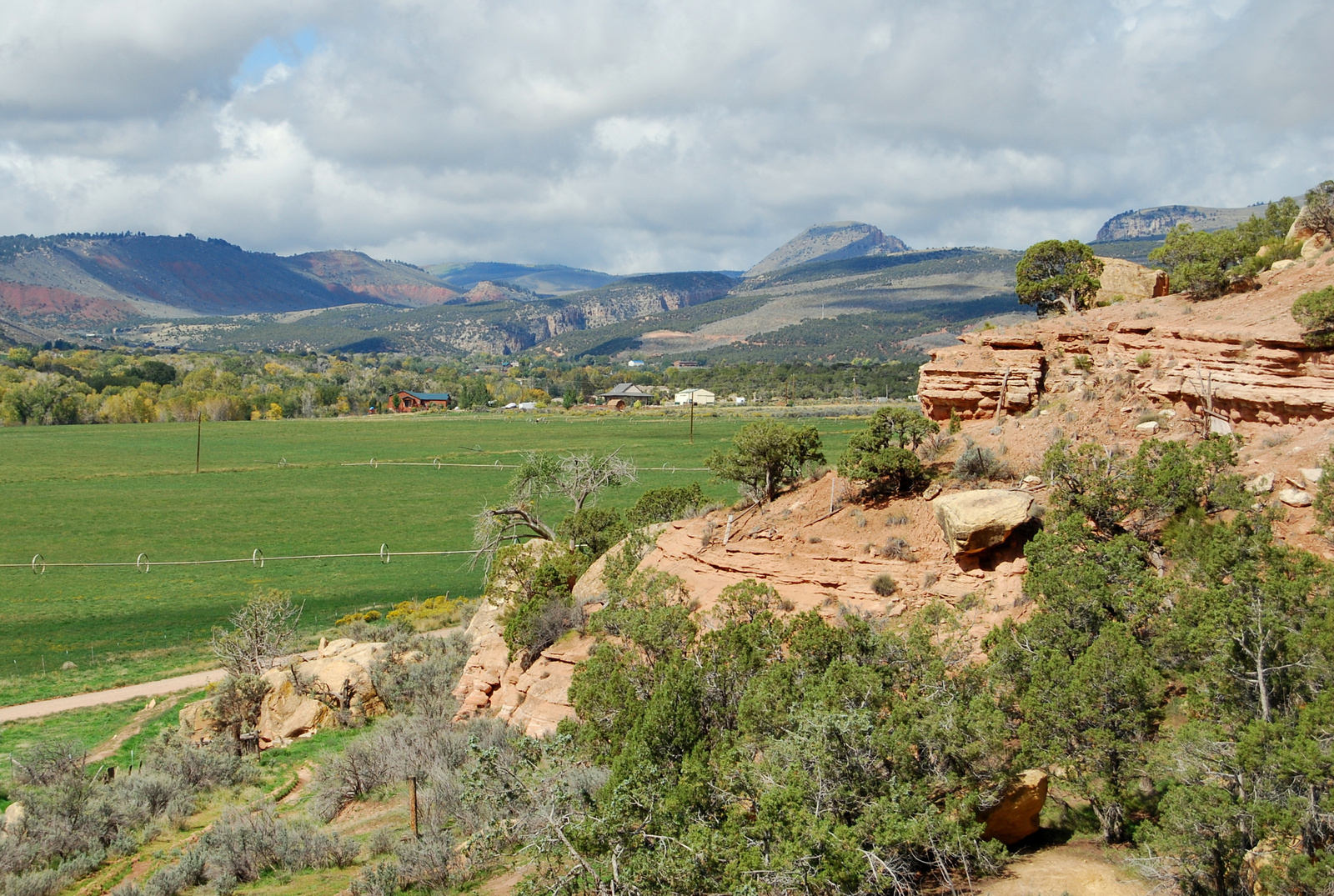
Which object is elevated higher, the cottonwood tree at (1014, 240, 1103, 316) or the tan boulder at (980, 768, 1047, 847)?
the cottonwood tree at (1014, 240, 1103, 316)

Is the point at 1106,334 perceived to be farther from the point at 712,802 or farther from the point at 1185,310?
the point at 712,802

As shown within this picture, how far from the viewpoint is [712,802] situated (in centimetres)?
1255

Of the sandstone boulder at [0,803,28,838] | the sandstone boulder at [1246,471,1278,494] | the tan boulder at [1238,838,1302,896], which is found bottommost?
the sandstone boulder at [0,803,28,838]

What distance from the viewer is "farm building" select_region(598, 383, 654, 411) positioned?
513 ft

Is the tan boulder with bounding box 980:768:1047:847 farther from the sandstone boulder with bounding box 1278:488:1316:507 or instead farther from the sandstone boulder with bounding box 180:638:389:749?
the sandstone boulder with bounding box 180:638:389:749

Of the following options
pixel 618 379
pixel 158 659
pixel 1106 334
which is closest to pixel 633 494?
pixel 158 659

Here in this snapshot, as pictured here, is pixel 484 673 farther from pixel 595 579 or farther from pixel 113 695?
pixel 113 695

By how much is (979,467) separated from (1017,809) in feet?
31.4

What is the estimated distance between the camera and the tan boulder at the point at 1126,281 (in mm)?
27500

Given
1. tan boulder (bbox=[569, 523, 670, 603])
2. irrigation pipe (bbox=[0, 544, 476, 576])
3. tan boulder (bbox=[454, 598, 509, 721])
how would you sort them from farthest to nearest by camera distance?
irrigation pipe (bbox=[0, 544, 476, 576]) < tan boulder (bbox=[569, 523, 670, 603]) < tan boulder (bbox=[454, 598, 509, 721])

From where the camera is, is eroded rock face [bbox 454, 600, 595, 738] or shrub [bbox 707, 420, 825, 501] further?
shrub [bbox 707, 420, 825, 501]

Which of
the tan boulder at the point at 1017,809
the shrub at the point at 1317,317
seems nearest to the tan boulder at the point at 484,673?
the tan boulder at the point at 1017,809

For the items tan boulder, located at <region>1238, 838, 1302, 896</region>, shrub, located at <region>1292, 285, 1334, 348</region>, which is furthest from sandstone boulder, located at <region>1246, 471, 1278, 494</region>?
tan boulder, located at <region>1238, 838, 1302, 896</region>

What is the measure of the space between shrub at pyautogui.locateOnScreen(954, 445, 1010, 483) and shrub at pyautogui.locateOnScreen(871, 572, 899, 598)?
13.1 feet
